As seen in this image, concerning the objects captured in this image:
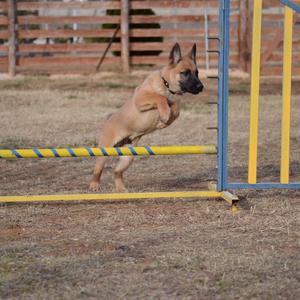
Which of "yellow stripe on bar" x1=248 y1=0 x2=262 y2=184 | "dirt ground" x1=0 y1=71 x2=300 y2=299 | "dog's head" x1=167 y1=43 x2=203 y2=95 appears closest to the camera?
"dirt ground" x1=0 y1=71 x2=300 y2=299

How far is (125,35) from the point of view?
19219 mm

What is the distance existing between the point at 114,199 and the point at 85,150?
75 centimetres

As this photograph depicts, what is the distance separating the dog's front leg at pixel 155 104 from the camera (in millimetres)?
6375

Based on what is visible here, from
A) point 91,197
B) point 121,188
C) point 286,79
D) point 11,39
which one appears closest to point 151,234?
point 91,197

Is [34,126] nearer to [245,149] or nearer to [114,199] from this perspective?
[245,149]

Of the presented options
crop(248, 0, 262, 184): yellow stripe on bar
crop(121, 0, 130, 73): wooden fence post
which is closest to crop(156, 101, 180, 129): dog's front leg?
crop(248, 0, 262, 184): yellow stripe on bar

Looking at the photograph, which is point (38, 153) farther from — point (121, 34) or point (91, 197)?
point (121, 34)

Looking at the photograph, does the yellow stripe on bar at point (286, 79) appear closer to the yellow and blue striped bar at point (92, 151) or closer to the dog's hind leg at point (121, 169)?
the yellow and blue striped bar at point (92, 151)

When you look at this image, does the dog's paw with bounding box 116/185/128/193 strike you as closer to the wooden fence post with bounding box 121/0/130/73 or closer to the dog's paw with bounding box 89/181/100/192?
the dog's paw with bounding box 89/181/100/192

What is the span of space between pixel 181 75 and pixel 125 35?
12649mm

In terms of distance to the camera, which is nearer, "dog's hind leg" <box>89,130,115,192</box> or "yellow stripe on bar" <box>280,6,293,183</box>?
"yellow stripe on bar" <box>280,6,293,183</box>

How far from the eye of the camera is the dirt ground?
393 centimetres

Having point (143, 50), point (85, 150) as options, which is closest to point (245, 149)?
point (85, 150)

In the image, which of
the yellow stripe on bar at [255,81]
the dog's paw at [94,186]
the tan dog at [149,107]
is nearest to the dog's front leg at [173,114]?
the tan dog at [149,107]
